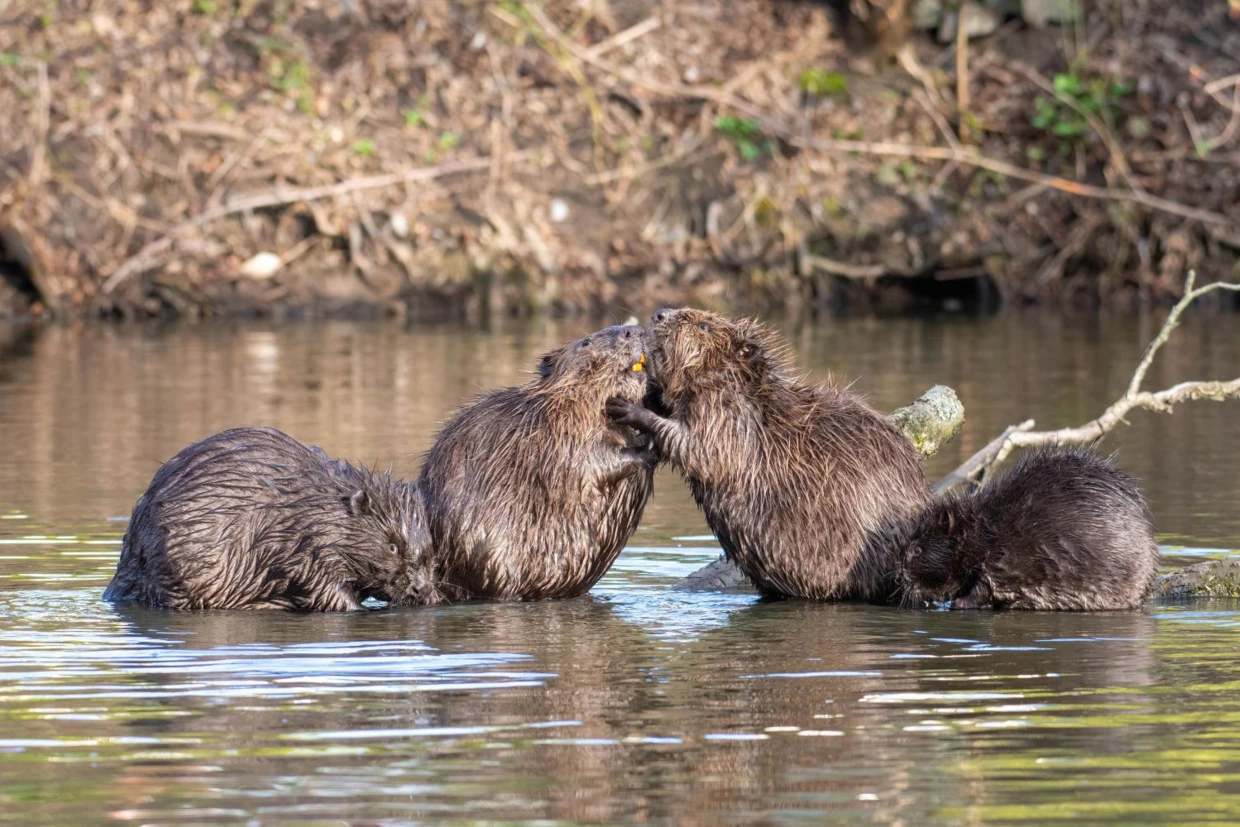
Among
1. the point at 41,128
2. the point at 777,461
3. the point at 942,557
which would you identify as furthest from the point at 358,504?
the point at 41,128

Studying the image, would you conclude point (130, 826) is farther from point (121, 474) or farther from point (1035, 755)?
point (121, 474)

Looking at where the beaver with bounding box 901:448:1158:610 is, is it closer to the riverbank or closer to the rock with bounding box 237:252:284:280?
the riverbank

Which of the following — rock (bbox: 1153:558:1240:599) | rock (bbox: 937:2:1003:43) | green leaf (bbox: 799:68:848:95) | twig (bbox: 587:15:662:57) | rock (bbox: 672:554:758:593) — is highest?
rock (bbox: 937:2:1003:43)

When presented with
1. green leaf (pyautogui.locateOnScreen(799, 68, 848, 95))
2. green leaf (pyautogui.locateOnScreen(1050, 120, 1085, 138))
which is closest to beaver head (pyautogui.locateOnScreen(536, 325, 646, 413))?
green leaf (pyautogui.locateOnScreen(1050, 120, 1085, 138))

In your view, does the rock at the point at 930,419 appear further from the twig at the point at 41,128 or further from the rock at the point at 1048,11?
the rock at the point at 1048,11

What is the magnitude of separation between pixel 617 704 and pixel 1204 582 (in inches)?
111

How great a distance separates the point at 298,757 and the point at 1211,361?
39.5 ft

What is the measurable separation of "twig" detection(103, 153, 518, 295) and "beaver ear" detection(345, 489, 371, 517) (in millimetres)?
13721

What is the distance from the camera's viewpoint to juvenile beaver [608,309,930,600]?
7215 millimetres

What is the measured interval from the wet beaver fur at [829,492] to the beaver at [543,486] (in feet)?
0.42

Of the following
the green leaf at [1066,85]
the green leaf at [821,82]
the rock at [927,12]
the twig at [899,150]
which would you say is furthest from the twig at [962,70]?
the green leaf at [821,82]

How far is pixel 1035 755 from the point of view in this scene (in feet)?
15.3

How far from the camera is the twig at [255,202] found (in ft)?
66.8

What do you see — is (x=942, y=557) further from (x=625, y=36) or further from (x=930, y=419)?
(x=625, y=36)
